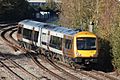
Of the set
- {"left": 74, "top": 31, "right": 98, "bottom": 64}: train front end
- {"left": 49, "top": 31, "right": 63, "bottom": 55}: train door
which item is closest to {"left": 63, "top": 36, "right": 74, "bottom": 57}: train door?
{"left": 74, "top": 31, "right": 98, "bottom": 64}: train front end

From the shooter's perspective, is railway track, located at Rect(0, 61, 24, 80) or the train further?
the train

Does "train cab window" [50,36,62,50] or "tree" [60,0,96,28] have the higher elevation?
"tree" [60,0,96,28]

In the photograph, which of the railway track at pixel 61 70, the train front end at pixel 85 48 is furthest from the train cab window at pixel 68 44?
the railway track at pixel 61 70

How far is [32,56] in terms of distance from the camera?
30.2 m

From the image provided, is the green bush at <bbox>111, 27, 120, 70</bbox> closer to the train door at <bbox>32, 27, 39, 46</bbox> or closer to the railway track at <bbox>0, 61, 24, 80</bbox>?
the railway track at <bbox>0, 61, 24, 80</bbox>

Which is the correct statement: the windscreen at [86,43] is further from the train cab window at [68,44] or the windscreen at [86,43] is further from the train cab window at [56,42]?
the train cab window at [56,42]

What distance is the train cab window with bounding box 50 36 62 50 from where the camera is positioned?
27409mm

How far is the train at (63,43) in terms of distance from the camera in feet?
82.8

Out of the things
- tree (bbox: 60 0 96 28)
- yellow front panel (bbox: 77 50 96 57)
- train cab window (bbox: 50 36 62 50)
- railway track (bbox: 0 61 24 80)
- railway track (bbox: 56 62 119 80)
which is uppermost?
tree (bbox: 60 0 96 28)

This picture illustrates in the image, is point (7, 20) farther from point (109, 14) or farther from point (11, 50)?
point (109, 14)

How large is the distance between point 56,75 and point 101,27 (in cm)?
710

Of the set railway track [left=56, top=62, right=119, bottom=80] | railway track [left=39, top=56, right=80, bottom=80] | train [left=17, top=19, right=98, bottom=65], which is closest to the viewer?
railway track [left=39, top=56, right=80, bottom=80]

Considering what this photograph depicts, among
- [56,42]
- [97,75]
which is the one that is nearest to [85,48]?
[97,75]

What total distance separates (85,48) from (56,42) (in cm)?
318
